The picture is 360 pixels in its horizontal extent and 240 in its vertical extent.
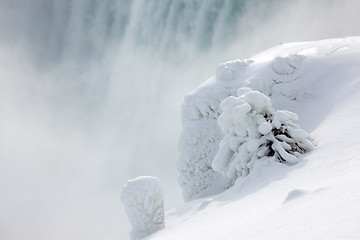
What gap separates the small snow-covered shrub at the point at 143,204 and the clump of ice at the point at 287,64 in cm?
683

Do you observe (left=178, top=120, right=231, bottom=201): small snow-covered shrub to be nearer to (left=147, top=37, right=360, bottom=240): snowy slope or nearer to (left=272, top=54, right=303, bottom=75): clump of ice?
(left=147, top=37, right=360, bottom=240): snowy slope

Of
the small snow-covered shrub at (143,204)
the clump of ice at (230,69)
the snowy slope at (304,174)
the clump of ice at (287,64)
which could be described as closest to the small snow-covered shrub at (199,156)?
the snowy slope at (304,174)

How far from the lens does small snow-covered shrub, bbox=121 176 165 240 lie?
21.7ft

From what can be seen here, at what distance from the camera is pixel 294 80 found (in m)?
11.2

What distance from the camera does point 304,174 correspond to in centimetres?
521

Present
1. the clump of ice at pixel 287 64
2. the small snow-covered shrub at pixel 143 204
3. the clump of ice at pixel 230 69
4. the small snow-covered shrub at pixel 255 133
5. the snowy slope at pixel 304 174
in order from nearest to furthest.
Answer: the snowy slope at pixel 304 174, the small snow-covered shrub at pixel 143 204, the small snow-covered shrub at pixel 255 133, the clump of ice at pixel 287 64, the clump of ice at pixel 230 69

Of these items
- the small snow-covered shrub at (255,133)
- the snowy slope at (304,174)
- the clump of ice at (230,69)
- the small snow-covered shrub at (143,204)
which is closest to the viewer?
the snowy slope at (304,174)

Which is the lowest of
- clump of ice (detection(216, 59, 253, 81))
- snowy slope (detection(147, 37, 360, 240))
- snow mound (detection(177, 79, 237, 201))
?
snowy slope (detection(147, 37, 360, 240))

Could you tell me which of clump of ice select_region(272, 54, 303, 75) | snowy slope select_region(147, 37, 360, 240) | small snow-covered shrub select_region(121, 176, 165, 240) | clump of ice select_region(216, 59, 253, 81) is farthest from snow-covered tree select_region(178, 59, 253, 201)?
small snow-covered shrub select_region(121, 176, 165, 240)

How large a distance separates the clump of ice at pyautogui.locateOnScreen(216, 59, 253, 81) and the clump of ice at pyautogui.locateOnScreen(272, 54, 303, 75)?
136 cm

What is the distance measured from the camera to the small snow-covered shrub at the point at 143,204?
21.7 feet

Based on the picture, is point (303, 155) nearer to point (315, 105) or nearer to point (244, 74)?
point (315, 105)

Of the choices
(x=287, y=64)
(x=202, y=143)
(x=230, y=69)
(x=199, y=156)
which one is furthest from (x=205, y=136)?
(x=287, y=64)

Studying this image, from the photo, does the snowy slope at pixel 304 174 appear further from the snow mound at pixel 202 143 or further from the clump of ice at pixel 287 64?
the snow mound at pixel 202 143
